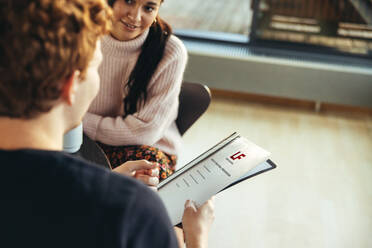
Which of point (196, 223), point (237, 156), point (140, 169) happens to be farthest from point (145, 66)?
point (196, 223)

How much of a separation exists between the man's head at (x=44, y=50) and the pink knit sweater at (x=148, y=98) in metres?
1.02

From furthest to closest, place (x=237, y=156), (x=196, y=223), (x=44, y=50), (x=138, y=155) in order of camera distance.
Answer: (x=138, y=155) → (x=237, y=156) → (x=196, y=223) → (x=44, y=50)

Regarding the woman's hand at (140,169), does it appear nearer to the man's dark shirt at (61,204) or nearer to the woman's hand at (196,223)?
the woman's hand at (196,223)

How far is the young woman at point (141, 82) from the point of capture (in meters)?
1.75

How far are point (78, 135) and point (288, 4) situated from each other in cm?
249

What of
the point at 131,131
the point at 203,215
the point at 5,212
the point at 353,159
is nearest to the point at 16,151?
the point at 5,212

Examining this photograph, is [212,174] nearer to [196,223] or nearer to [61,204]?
[196,223]

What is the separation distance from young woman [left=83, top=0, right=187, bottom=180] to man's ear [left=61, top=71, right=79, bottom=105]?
1.00 metres

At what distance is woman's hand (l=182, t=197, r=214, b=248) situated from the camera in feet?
3.57

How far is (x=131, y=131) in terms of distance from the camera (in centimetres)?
178

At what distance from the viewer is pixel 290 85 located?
11.0 ft

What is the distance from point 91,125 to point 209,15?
86.2 inches

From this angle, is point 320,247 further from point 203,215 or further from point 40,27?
point 40,27

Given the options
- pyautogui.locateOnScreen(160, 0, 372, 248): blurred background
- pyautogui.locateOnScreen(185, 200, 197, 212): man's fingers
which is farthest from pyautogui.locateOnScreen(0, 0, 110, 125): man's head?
pyautogui.locateOnScreen(160, 0, 372, 248): blurred background
